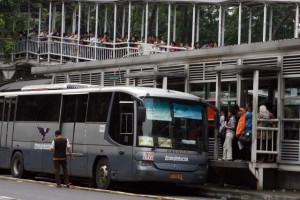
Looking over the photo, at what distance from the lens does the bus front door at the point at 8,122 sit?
26.2m

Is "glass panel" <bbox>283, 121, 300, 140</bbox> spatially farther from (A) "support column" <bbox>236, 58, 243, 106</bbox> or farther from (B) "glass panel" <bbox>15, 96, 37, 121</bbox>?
(B) "glass panel" <bbox>15, 96, 37, 121</bbox>

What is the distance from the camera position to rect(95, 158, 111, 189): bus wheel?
20734mm

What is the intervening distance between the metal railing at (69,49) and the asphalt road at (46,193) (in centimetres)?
1485

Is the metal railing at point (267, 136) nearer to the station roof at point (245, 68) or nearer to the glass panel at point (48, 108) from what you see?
the station roof at point (245, 68)

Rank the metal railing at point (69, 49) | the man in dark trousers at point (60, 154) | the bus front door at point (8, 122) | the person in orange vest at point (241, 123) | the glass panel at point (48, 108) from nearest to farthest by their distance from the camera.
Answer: the person in orange vest at point (241, 123), the man in dark trousers at point (60, 154), the glass panel at point (48, 108), the bus front door at point (8, 122), the metal railing at point (69, 49)

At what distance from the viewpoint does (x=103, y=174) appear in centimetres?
2098

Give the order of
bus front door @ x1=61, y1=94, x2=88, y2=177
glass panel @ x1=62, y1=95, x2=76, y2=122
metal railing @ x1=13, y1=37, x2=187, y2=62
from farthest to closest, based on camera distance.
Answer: metal railing @ x1=13, y1=37, x2=187, y2=62, glass panel @ x1=62, y1=95, x2=76, y2=122, bus front door @ x1=61, y1=94, x2=88, y2=177

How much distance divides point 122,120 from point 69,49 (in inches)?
Answer: 701

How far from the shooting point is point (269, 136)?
2036 cm

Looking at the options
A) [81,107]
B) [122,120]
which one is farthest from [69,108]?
[122,120]

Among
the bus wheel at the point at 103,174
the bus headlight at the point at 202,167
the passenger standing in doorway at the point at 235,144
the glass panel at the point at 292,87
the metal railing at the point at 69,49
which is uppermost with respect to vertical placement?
the metal railing at the point at 69,49

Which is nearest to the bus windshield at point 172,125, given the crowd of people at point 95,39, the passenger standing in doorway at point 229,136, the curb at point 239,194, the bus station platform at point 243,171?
the passenger standing in doorway at point 229,136

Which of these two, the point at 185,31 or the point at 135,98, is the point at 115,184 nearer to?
the point at 135,98

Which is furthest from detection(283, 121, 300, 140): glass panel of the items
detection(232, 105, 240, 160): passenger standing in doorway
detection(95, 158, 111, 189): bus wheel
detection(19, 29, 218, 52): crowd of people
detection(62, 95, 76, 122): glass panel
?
detection(19, 29, 218, 52): crowd of people
